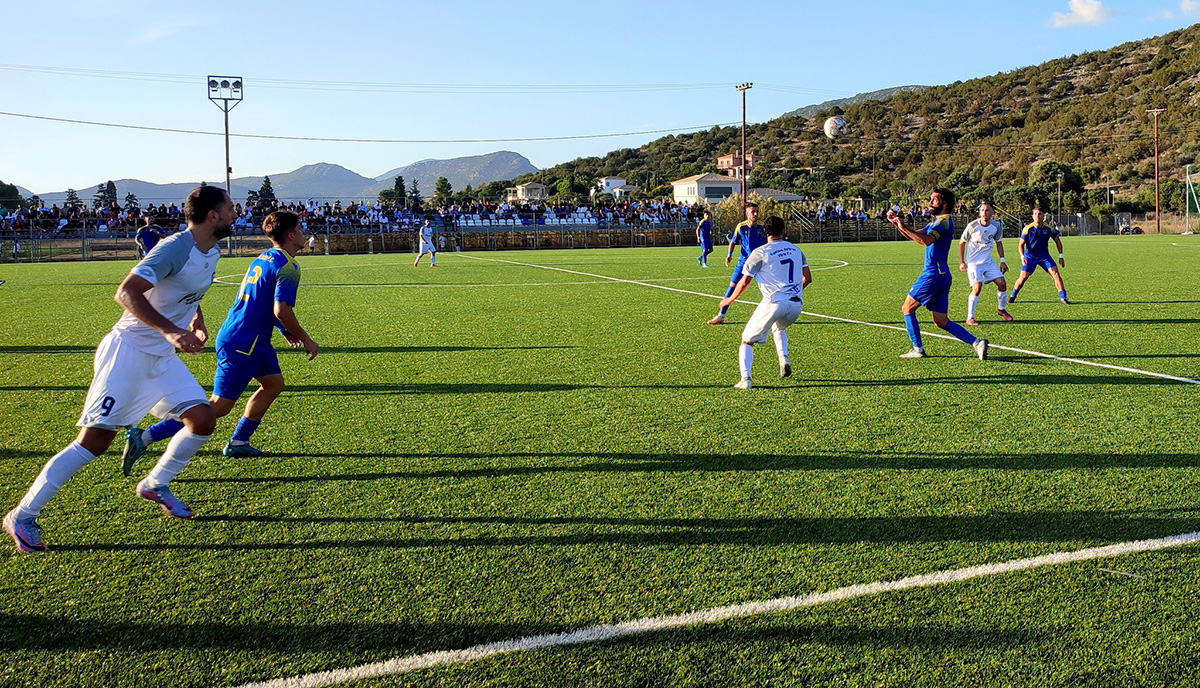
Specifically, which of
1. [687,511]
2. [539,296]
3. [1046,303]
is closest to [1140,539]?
[687,511]

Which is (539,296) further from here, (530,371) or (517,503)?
(517,503)

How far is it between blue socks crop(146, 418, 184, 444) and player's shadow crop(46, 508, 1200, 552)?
106 centimetres

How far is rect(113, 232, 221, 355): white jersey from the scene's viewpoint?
422 cm

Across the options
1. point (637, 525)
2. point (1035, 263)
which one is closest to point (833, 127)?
point (1035, 263)

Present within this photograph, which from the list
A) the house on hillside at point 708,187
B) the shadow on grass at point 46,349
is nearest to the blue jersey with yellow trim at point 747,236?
the shadow on grass at point 46,349

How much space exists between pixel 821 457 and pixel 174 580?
382 cm

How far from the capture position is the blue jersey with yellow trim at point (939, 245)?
9.51 meters

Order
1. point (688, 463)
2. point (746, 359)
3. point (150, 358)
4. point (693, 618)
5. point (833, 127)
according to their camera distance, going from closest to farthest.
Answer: point (693, 618)
point (150, 358)
point (688, 463)
point (746, 359)
point (833, 127)

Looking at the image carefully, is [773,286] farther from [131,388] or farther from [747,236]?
[747,236]

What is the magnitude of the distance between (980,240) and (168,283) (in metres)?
11.2

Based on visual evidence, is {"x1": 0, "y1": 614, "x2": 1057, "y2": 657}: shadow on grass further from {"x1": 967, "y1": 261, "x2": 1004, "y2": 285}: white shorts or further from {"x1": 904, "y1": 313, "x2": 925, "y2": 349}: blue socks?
{"x1": 967, "y1": 261, "x2": 1004, "y2": 285}: white shorts

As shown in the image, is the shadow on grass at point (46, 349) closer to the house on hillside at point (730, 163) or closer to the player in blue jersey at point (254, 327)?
the player in blue jersey at point (254, 327)

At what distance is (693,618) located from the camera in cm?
343

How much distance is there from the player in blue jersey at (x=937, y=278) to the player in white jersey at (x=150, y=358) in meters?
7.02
